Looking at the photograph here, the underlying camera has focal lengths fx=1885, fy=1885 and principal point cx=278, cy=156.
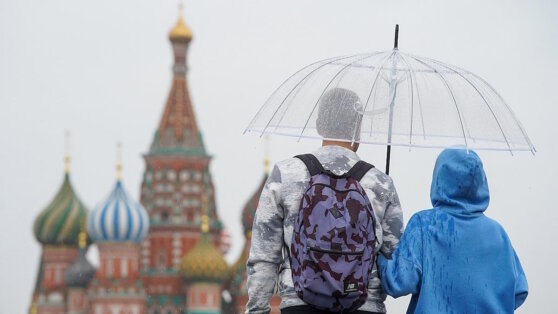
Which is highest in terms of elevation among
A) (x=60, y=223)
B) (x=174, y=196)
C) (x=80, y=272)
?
(x=174, y=196)

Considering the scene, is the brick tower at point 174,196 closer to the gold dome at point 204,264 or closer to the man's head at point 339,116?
the gold dome at point 204,264

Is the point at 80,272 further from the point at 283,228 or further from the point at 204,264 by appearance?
the point at 283,228

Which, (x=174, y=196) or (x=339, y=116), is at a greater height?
(x=339, y=116)

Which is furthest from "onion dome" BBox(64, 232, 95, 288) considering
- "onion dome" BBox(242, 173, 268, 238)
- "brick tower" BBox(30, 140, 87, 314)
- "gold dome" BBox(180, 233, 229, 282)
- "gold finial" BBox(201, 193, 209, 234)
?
"onion dome" BBox(242, 173, 268, 238)

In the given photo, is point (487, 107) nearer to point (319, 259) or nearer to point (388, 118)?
point (388, 118)

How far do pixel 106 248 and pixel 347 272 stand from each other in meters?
43.0

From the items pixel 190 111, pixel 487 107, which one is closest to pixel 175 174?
pixel 190 111

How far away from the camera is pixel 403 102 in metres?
5.49

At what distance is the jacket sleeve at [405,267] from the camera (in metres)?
4.80

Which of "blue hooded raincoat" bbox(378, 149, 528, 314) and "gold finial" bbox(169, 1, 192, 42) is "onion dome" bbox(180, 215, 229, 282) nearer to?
"gold finial" bbox(169, 1, 192, 42)

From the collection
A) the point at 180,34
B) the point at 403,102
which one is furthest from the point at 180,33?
the point at 403,102

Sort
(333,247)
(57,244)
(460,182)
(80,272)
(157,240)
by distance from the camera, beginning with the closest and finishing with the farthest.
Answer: (333,247), (460,182), (80,272), (57,244), (157,240)

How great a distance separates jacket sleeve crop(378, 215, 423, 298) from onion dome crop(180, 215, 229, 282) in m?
41.9

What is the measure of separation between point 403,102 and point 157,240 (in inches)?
1758
